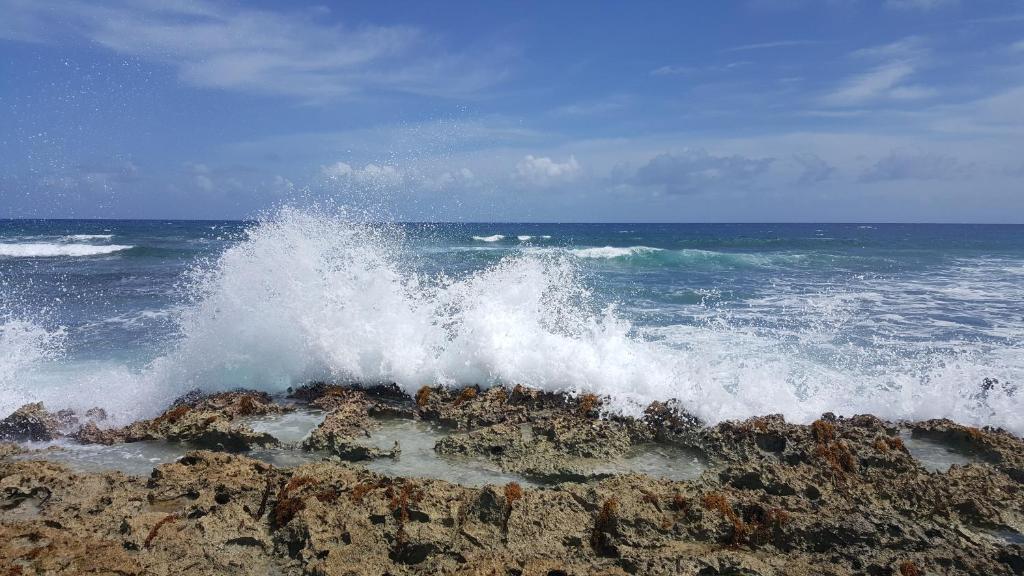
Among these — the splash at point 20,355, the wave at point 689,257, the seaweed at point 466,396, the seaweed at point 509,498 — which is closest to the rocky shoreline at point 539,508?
the seaweed at point 509,498

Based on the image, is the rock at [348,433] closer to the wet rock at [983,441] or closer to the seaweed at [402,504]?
the seaweed at [402,504]

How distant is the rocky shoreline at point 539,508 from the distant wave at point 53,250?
3041cm

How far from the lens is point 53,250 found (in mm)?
32031

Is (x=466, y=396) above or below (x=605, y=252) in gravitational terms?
below

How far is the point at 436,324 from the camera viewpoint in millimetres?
8336

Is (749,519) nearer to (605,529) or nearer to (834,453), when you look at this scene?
(605,529)

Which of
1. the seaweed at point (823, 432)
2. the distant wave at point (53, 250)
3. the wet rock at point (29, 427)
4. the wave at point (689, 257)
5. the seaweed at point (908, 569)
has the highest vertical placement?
the distant wave at point (53, 250)

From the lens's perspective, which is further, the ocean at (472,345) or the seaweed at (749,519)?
the ocean at (472,345)

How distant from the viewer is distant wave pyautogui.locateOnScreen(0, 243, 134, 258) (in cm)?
3047

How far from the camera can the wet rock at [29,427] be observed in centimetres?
602

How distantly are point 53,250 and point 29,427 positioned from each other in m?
32.7

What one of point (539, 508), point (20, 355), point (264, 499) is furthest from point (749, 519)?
point (20, 355)

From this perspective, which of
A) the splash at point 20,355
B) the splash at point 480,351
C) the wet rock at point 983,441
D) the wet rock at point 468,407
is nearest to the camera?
the wet rock at point 983,441

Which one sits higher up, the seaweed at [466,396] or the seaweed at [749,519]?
the seaweed at [466,396]
